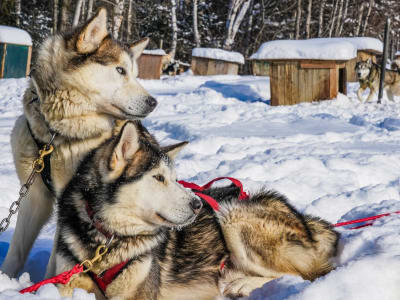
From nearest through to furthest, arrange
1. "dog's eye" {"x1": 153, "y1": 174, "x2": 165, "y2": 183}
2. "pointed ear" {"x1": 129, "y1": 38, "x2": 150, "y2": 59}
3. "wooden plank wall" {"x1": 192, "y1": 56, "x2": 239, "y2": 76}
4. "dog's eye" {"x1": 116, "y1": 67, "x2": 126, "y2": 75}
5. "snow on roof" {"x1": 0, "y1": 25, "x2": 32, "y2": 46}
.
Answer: "dog's eye" {"x1": 153, "y1": 174, "x2": 165, "y2": 183}, "dog's eye" {"x1": 116, "y1": 67, "x2": 126, "y2": 75}, "pointed ear" {"x1": 129, "y1": 38, "x2": 150, "y2": 59}, "snow on roof" {"x1": 0, "y1": 25, "x2": 32, "y2": 46}, "wooden plank wall" {"x1": 192, "y1": 56, "x2": 239, "y2": 76}

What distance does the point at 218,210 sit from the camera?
2.59 metres

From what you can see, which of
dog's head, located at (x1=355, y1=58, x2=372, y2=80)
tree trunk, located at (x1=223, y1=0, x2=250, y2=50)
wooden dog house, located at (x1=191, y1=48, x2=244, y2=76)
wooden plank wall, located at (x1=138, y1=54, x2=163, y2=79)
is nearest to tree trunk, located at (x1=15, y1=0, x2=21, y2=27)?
wooden plank wall, located at (x1=138, y1=54, x2=163, y2=79)

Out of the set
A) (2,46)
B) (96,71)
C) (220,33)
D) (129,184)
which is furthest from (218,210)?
(220,33)

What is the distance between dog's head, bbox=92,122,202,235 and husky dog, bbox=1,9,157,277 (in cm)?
32

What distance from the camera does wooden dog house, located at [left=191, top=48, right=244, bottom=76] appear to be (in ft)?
63.2

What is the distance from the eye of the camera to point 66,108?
2381 millimetres

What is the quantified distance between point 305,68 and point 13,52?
37.8ft

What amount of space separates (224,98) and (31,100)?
30.0 feet

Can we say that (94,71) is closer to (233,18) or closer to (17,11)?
(233,18)

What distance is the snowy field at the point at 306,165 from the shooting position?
197 cm

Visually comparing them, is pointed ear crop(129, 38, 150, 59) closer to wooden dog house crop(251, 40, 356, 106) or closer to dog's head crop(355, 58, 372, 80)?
wooden dog house crop(251, 40, 356, 106)

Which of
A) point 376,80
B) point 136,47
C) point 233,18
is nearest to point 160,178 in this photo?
point 136,47

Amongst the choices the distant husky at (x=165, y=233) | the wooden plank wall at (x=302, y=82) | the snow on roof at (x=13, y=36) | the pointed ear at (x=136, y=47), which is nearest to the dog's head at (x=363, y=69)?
the wooden plank wall at (x=302, y=82)

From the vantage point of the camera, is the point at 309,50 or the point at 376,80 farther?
the point at 376,80
